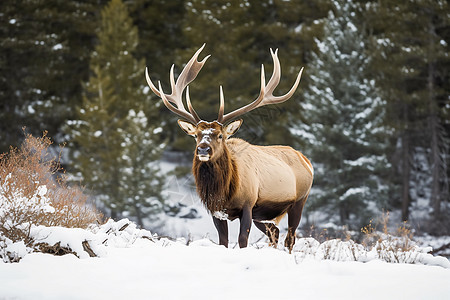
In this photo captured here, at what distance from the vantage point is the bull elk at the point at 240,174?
21.5ft

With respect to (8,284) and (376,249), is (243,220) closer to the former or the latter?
(376,249)

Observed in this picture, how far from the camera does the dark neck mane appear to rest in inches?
257

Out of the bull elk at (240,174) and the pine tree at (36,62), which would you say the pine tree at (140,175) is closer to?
the pine tree at (36,62)

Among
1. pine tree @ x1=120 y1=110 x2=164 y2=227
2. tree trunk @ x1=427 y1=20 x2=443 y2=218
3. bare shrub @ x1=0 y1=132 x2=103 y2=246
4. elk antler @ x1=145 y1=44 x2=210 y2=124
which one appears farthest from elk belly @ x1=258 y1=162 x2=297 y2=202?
tree trunk @ x1=427 y1=20 x2=443 y2=218

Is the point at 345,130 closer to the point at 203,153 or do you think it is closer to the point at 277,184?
the point at 277,184

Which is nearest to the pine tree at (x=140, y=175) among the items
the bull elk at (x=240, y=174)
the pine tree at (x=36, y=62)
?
the pine tree at (x=36, y=62)

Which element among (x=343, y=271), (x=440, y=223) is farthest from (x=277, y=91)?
(x=343, y=271)

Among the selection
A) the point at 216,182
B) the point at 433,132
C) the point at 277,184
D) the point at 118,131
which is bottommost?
the point at 118,131

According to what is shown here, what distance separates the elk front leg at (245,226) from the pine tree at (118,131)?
13055 millimetres

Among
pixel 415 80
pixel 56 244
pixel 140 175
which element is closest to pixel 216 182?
pixel 56 244

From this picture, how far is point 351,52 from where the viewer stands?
1989 cm

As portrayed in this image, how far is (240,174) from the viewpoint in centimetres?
678

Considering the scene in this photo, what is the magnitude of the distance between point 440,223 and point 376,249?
1470cm

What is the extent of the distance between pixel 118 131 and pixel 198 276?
1578cm
